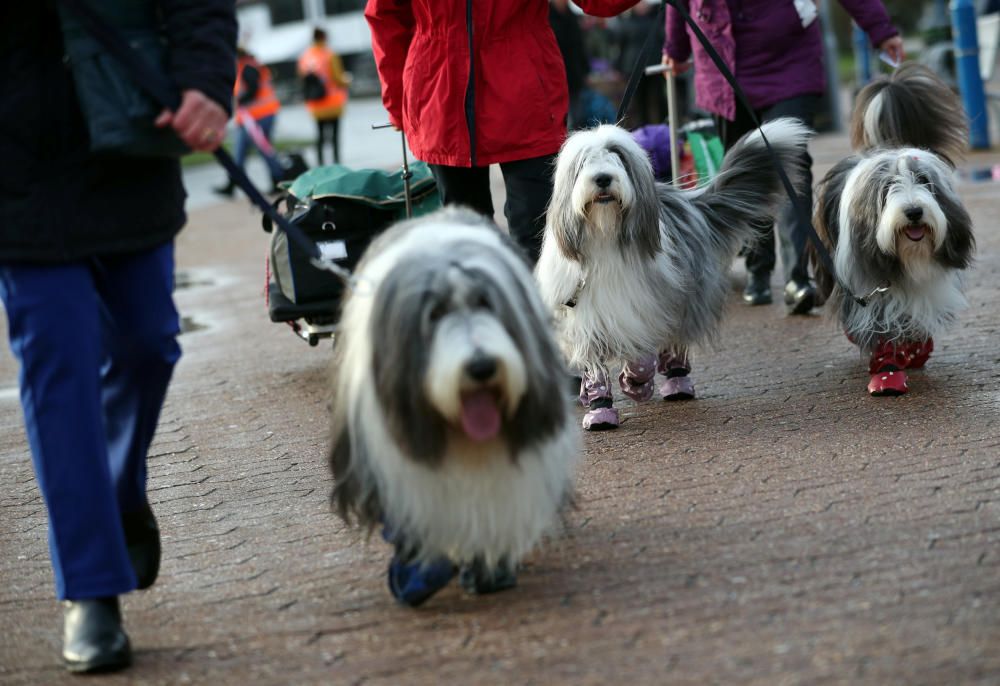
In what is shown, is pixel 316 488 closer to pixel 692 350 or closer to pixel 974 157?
pixel 692 350

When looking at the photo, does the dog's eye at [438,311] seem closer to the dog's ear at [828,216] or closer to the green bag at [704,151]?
the dog's ear at [828,216]

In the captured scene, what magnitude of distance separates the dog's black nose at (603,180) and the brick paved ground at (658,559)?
3.42 ft

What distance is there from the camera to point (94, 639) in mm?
3588

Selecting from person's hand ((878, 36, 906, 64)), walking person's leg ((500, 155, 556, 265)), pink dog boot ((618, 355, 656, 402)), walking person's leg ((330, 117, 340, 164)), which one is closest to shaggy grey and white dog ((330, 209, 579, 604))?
walking person's leg ((500, 155, 556, 265))

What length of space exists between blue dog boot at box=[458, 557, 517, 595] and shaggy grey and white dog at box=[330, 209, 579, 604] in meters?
0.01

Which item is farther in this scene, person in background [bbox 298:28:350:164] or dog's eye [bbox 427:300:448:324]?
person in background [bbox 298:28:350:164]

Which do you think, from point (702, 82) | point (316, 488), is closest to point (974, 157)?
point (702, 82)

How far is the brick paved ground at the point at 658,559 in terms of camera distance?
3402mm

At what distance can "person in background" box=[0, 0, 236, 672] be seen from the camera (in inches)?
138

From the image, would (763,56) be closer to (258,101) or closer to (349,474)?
(349,474)

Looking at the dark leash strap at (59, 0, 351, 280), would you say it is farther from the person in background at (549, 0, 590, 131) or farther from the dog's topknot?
the person in background at (549, 0, 590, 131)

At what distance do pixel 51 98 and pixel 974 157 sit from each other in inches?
502

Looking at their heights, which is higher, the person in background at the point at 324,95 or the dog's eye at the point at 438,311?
the dog's eye at the point at 438,311

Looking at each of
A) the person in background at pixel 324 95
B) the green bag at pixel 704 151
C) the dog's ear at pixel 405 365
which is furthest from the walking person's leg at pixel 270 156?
the dog's ear at pixel 405 365
